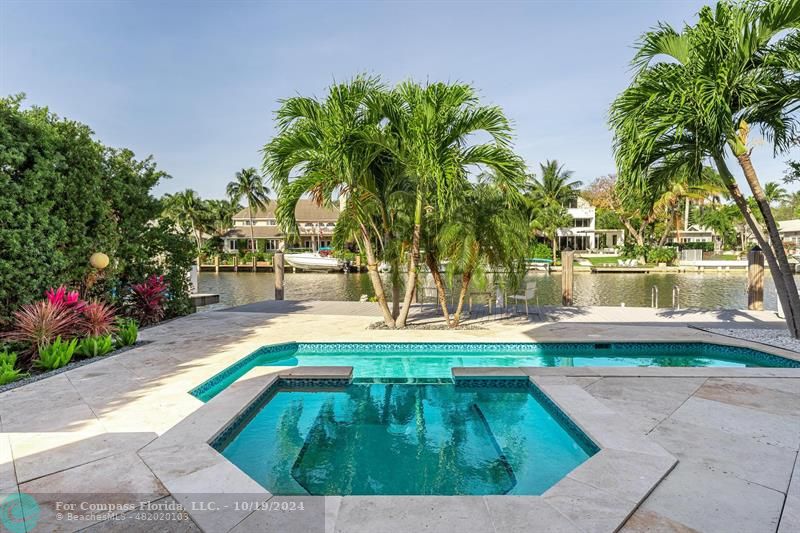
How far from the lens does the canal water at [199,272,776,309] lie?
53.5 ft

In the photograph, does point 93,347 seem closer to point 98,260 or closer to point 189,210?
point 98,260

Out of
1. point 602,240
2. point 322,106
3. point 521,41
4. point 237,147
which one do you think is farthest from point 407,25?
point 602,240

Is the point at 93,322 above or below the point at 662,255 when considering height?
below

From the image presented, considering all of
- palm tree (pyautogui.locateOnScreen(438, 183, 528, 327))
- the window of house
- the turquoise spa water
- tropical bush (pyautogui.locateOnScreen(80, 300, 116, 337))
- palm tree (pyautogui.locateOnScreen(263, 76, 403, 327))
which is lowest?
the turquoise spa water

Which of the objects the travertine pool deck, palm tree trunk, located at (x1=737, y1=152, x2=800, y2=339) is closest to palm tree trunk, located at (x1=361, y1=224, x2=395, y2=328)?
the travertine pool deck

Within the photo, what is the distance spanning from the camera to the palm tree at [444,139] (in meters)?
7.56

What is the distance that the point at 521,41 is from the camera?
12789 millimetres

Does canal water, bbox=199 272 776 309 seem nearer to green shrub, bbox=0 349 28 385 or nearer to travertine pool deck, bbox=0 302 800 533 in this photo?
travertine pool deck, bbox=0 302 800 533

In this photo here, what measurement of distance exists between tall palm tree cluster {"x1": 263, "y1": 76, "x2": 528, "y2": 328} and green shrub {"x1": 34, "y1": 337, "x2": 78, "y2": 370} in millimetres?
4175

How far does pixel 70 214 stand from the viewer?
7.81 metres

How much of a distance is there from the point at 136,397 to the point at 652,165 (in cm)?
962

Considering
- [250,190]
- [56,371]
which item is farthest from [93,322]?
[250,190]

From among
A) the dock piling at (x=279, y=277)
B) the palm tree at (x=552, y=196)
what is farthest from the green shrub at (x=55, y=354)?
the palm tree at (x=552, y=196)

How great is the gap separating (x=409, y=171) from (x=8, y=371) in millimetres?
6597
